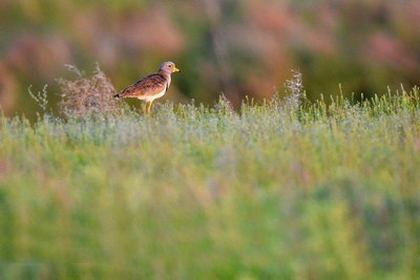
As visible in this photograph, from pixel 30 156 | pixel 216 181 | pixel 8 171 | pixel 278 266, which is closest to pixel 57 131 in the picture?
pixel 30 156

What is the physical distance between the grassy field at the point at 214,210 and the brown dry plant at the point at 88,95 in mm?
3983

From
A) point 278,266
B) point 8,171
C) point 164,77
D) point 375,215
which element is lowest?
point 278,266

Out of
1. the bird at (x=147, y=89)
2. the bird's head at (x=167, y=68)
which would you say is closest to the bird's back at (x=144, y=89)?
the bird at (x=147, y=89)

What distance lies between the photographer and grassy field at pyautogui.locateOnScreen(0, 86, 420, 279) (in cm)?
612

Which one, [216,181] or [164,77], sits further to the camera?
[164,77]

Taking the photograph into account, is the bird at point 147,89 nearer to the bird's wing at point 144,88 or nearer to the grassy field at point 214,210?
the bird's wing at point 144,88

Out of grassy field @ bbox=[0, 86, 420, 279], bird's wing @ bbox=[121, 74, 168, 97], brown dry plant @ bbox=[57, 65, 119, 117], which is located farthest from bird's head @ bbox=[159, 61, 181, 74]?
grassy field @ bbox=[0, 86, 420, 279]

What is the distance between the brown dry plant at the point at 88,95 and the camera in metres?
13.1

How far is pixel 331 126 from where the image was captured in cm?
1032

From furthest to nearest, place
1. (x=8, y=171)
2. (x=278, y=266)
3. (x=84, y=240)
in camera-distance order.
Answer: (x=8, y=171)
(x=84, y=240)
(x=278, y=266)

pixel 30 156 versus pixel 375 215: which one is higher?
pixel 30 156

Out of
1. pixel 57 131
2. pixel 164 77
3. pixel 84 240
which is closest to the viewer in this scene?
pixel 84 240

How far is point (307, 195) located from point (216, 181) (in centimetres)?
65

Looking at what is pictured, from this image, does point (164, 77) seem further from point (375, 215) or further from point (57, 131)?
point (375, 215)
